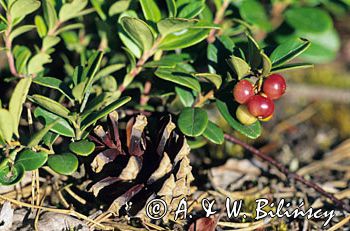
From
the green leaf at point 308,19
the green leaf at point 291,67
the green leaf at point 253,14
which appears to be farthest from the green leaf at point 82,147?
the green leaf at point 308,19

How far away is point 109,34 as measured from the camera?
2.06 m

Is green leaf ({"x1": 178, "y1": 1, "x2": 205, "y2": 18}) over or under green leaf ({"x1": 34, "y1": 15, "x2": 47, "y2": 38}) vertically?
under

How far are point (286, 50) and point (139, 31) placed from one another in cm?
49

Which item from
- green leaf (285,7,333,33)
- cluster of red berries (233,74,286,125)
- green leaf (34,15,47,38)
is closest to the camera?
cluster of red berries (233,74,286,125)

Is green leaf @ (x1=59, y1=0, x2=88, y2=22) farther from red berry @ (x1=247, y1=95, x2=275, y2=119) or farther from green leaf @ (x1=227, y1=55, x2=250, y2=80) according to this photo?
red berry @ (x1=247, y1=95, x2=275, y2=119)

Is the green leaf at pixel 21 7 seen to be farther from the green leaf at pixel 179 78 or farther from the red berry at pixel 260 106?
the red berry at pixel 260 106

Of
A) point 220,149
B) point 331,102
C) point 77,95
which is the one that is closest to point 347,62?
point 331,102

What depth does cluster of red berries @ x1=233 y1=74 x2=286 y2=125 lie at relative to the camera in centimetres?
161

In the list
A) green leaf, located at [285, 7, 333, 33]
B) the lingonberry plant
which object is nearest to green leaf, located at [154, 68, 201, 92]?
the lingonberry plant

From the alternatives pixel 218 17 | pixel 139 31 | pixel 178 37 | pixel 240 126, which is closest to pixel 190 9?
pixel 178 37

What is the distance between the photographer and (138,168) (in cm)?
168

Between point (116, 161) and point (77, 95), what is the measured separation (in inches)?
10.1

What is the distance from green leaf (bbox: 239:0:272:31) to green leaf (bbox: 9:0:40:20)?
86 centimetres

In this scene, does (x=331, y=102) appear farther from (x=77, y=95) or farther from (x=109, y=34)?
(x=77, y=95)
